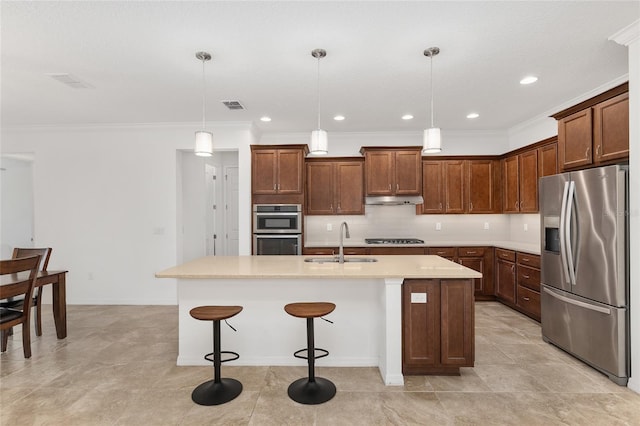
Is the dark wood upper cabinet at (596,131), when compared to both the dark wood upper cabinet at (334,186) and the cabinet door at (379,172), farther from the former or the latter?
the dark wood upper cabinet at (334,186)

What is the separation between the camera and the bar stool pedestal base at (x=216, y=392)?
2.42m

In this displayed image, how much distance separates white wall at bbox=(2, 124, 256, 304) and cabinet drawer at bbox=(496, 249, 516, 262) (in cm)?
415

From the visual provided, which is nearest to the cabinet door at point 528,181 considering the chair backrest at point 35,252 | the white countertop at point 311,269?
the white countertop at point 311,269

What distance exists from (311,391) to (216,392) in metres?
0.73

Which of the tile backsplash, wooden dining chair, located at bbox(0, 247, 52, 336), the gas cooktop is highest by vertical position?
the tile backsplash

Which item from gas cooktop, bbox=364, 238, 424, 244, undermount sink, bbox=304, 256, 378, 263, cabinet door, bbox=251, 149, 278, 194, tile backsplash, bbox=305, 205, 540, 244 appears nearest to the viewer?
undermount sink, bbox=304, 256, 378, 263

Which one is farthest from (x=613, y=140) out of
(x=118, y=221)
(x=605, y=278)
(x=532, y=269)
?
(x=118, y=221)

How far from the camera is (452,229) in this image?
570 centimetres

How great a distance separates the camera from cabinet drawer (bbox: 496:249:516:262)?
4568 mm

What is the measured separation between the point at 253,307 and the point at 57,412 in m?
1.53

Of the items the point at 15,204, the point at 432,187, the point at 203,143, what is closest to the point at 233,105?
the point at 203,143

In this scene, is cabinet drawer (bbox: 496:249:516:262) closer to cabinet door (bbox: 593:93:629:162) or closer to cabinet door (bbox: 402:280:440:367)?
cabinet door (bbox: 593:93:629:162)

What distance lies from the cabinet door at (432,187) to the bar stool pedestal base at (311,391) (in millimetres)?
3616

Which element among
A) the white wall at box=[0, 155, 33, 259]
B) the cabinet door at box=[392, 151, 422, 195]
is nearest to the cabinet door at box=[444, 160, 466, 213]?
the cabinet door at box=[392, 151, 422, 195]
